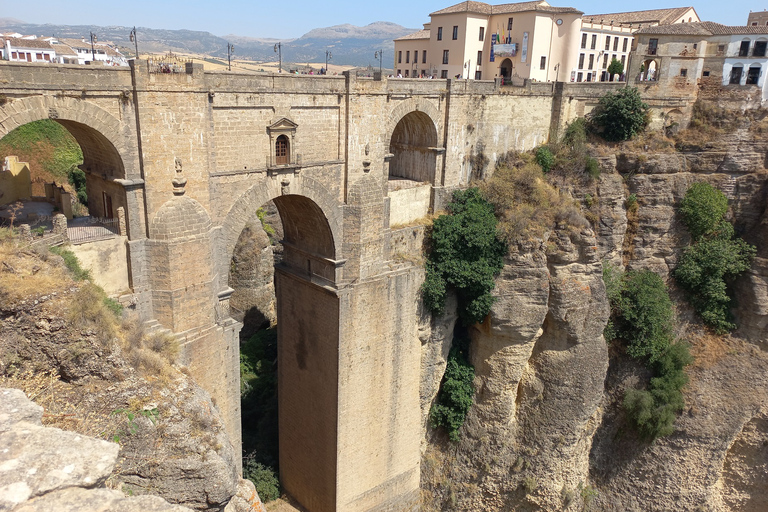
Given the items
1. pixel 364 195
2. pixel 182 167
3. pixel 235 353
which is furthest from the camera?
pixel 364 195

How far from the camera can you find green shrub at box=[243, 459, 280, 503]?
21.3 m

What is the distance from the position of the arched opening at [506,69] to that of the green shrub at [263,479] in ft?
78.0

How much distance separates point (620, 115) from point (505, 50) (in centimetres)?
893

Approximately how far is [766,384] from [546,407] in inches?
373

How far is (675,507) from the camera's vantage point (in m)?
23.6

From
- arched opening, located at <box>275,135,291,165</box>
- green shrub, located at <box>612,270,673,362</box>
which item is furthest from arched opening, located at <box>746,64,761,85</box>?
arched opening, located at <box>275,135,291,165</box>

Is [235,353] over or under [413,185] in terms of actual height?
under

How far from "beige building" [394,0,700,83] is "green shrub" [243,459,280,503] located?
71.4ft

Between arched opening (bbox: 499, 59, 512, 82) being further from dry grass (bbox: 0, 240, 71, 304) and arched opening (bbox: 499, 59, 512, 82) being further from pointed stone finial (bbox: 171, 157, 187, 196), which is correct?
dry grass (bbox: 0, 240, 71, 304)

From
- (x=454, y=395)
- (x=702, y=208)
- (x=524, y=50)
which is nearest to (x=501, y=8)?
(x=524, y=50)

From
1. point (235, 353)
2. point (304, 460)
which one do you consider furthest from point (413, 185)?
point (304, 460)

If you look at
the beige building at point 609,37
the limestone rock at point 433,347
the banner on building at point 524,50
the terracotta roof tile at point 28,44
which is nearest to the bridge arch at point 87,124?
the limestone rock at point 433,347

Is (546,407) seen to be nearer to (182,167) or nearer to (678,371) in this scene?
(678,371)

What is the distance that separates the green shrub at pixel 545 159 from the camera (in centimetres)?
2355
